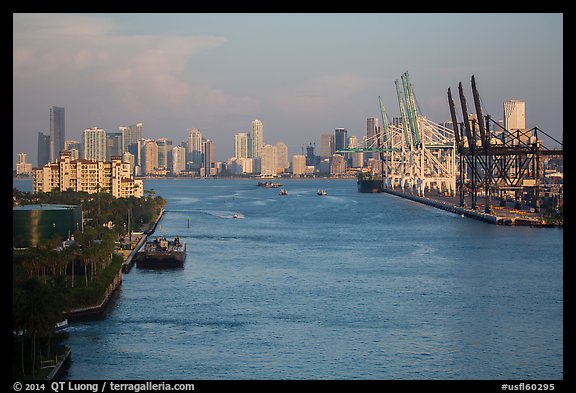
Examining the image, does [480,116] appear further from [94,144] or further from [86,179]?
[94,144]

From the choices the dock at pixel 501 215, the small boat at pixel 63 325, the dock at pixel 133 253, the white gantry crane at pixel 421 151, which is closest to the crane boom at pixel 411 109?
the white gantry crane at pixel 421 151

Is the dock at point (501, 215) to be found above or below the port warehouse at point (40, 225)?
below

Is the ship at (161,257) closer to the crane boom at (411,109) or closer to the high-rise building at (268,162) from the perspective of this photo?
the crane boom at (411,109)

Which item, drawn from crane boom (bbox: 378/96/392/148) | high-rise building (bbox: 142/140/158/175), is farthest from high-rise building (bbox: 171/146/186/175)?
crane boom (bbox: 378/96/392/148)

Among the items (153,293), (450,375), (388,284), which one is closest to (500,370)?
(450,375)
